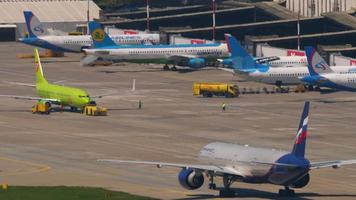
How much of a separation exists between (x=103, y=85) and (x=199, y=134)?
50175mm

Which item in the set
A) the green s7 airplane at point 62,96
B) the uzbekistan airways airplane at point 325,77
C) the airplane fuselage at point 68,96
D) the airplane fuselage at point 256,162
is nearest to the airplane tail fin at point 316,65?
the uzbekistan airways airplane at point 325,77

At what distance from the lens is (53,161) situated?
11669 centimetres

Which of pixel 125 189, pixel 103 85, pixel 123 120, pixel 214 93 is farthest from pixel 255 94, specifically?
pixel 125 189

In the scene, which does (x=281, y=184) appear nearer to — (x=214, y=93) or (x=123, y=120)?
(x=123, y=120)

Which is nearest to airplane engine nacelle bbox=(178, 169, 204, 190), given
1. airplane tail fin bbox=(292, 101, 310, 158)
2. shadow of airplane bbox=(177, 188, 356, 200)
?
shadow of airplane bbox=(177, 188, 356, 200)

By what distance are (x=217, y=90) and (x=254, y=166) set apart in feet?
256

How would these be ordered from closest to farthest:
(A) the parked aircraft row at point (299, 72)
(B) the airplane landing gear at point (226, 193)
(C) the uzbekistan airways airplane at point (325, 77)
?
(B) the airplane landing gear at point (226, 193) → (C) the uzbekistan airways airplane at point (325, 77) → (A) the parked aircraft row at point (299, 72)

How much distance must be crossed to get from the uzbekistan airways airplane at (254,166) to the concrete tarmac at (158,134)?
202 cm

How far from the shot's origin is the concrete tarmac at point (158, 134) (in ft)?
344

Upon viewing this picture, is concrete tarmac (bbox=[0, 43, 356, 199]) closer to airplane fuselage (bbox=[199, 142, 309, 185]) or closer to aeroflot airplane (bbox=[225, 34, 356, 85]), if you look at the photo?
airplane fuselage (bbox=[199, 142, 309, 185])

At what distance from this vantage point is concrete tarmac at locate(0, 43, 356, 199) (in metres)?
105

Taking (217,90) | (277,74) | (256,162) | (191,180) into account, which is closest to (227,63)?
(277,74)

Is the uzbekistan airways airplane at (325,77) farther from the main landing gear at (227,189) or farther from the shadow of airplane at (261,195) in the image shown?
the main landing gear at (227,189)

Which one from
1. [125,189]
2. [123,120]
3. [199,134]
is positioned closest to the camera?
[125,189]
